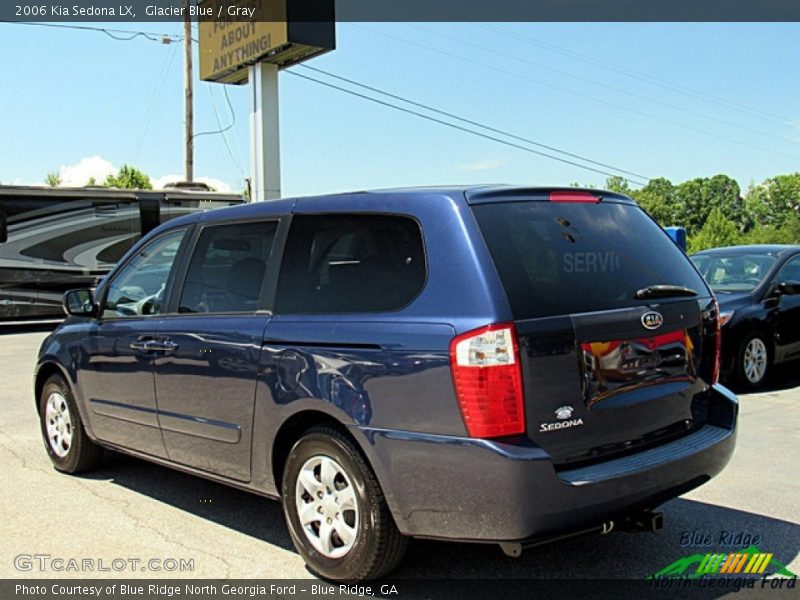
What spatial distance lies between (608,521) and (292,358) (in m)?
1.57

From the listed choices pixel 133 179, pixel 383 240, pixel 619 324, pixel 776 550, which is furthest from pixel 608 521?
pixel 133 179

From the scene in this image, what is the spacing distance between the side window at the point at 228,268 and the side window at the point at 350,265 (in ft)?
0.70

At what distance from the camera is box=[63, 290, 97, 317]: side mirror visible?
5.37 metres

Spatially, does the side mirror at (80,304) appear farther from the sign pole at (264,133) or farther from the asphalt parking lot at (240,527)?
the sign pole at (264,133)

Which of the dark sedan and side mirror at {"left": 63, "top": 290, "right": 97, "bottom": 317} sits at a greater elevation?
side mirror at {"left": 63, "top": 290, "right": 97, "bottom": 317}

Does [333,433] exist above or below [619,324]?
below

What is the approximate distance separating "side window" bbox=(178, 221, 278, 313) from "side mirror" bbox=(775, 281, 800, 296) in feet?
21.2

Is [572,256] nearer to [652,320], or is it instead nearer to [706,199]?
[652,320]

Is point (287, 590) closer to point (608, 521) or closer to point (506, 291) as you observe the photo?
point (608, 521)

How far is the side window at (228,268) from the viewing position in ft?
13.7

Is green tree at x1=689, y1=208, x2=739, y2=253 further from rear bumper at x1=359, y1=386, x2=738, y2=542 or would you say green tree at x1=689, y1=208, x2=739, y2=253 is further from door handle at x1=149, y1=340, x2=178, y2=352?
rear bumper at x1=359, y1=386, x2=738, y2=542

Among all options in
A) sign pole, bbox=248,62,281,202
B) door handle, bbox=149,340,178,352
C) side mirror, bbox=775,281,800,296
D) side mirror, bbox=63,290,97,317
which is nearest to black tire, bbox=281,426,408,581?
door handle, bbox=149,340,178,352

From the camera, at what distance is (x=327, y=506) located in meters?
3.59

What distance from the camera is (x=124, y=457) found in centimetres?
606
